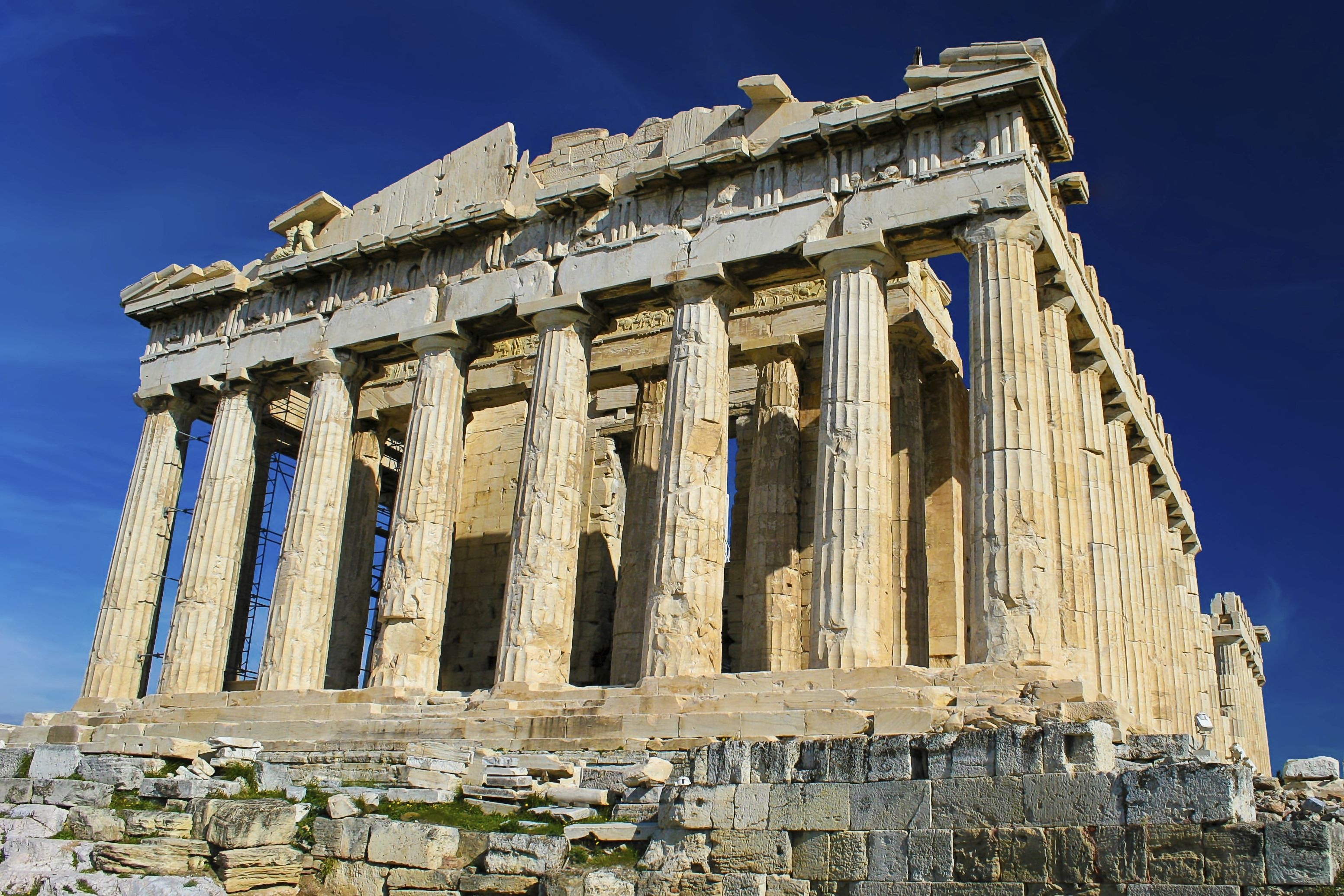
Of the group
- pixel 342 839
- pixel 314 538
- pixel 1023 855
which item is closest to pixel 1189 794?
pixel 1023 855

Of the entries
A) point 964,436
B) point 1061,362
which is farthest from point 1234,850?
point 964,436

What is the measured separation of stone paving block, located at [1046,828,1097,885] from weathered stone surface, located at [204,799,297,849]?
6.87 metres

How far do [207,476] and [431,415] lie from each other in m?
5.51

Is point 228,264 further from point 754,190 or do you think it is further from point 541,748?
point 541,748

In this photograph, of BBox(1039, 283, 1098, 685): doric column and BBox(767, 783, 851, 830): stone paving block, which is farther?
BBox(1039, 283, 1098, 685): doric column

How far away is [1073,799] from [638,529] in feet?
47.6

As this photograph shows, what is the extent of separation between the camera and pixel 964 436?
24.5m

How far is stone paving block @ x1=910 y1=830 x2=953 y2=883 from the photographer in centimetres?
965

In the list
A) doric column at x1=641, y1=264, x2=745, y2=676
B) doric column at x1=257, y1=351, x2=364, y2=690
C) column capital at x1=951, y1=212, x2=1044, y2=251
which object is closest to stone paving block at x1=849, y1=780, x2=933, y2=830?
doric column at x1=641, y1=264, x2=745, y2=676

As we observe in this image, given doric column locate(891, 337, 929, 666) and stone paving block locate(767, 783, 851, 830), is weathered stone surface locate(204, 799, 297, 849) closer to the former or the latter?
stone paving block locate(767, 783, 851, 830)

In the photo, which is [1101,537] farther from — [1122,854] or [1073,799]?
[1122,854]

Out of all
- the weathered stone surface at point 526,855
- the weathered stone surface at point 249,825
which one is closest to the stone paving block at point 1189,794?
the weathered stone surface at point 526,855

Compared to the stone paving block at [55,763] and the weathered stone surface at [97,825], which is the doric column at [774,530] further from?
the weathered stone surface at [97,825]

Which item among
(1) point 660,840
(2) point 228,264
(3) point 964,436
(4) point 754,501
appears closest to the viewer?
(1) point 660,840
